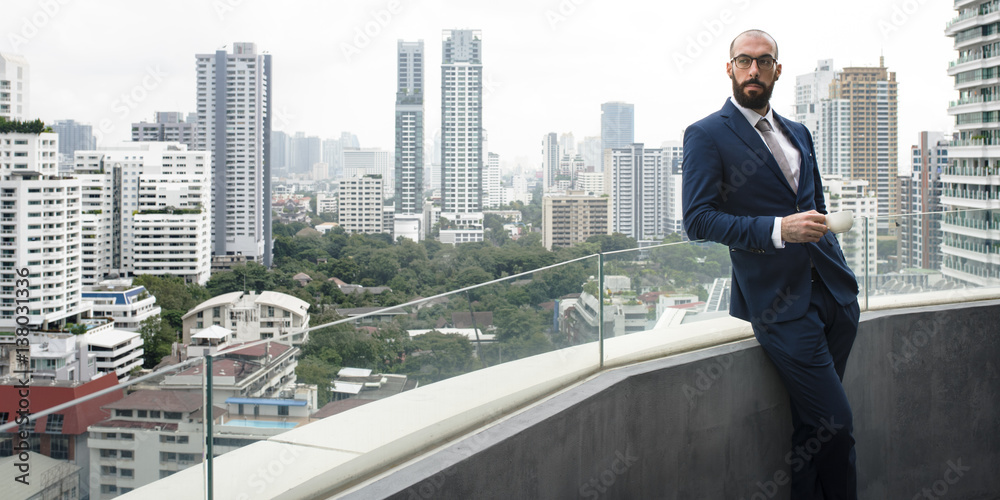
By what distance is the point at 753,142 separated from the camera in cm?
155

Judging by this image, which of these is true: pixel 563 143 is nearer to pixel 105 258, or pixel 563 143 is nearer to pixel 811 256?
pixel 105 258

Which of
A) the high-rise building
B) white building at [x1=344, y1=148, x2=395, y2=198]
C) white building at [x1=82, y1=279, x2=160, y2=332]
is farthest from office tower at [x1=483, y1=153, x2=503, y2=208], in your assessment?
white building at [x1=82, y1=279, x2=160, y2=332]

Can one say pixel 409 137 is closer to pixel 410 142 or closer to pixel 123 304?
pixel 410 142

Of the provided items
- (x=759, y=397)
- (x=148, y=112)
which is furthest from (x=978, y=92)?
(x=148, y=112)

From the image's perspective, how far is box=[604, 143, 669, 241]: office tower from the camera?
4953 centimetres

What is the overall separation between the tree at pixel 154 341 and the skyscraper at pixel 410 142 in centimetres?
2828

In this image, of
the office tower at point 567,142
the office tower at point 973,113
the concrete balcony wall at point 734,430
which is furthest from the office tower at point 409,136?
the concrete balcony wall at point 734,430

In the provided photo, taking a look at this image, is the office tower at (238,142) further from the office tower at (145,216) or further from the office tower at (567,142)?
the office tower at (567,142)

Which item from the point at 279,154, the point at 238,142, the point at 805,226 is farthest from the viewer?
the point at 279,154

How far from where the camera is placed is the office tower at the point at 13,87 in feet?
156

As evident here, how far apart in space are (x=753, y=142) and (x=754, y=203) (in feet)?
0.42

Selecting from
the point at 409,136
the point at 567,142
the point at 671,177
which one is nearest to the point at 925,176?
the point at 671,177

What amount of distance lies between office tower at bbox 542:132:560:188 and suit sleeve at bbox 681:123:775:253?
58.3 metres

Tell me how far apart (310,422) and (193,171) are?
65.6 metres
